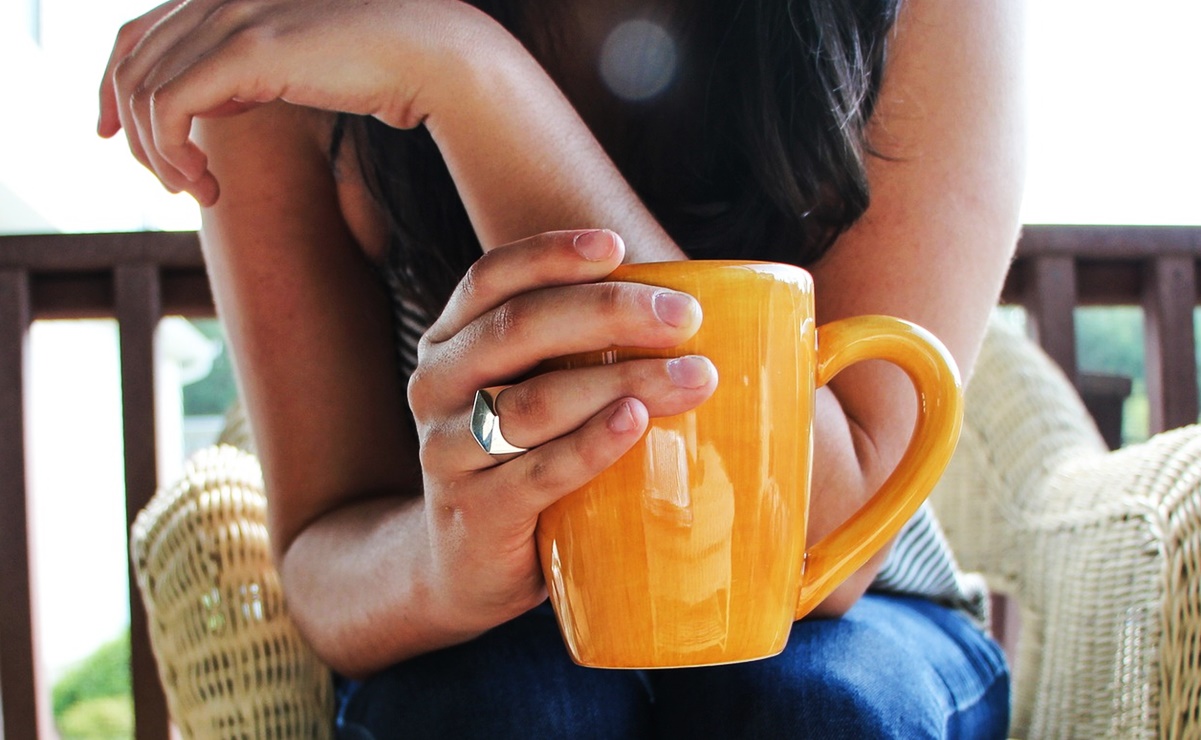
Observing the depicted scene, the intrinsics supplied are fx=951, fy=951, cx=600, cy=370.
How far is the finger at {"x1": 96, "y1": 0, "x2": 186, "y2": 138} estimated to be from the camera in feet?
2.19

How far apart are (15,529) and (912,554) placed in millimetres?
1194

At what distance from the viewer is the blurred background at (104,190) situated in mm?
4441

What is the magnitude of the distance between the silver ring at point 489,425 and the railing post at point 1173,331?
1388 millimetres

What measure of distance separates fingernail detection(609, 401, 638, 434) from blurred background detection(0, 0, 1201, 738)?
116 centimetres

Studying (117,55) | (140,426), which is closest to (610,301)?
(117,55)

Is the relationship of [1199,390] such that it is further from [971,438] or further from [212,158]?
[212,158]

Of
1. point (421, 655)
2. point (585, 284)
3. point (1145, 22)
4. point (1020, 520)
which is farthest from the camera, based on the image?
point (1145, 22)

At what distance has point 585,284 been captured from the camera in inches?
15.0

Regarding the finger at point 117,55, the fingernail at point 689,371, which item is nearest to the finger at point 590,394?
the fingernail at point 689,371

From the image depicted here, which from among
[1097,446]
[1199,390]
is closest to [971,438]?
[1097,446]

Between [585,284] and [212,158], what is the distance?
1.88 ft

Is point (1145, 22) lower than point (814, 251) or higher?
higher

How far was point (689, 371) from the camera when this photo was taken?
14.5 inches

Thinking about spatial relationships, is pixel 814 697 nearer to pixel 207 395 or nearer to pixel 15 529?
pixel 15 529
